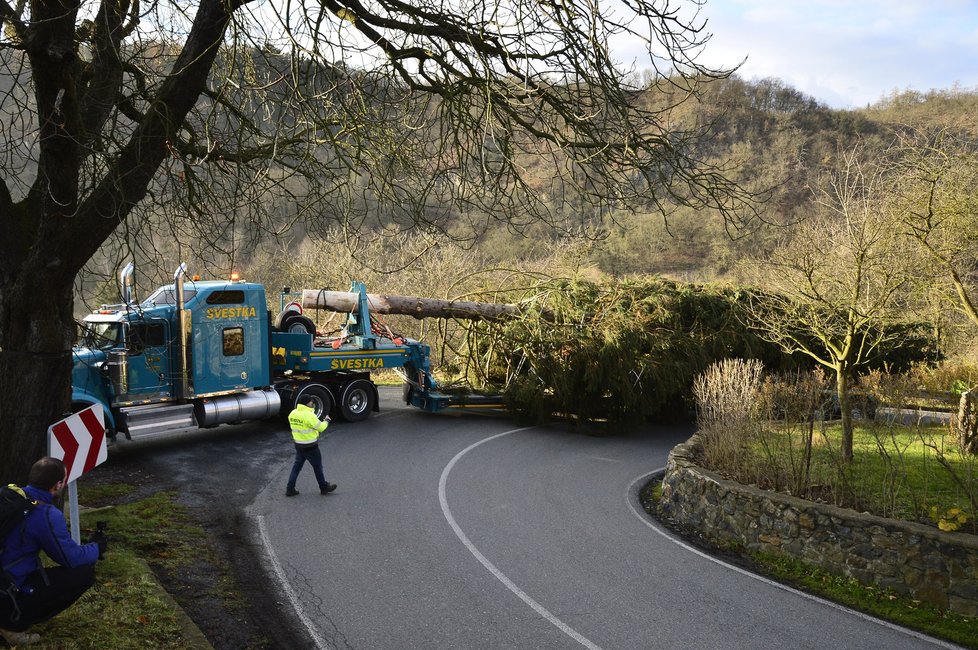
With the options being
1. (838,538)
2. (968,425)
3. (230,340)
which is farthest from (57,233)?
(968,425)

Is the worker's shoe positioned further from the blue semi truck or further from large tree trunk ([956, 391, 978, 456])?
large tree trunk ([956, 391, 978, 456])

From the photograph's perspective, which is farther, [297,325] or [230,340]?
[297,325]

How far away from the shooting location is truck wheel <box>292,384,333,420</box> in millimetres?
16062

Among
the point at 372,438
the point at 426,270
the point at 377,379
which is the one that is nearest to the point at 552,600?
the point at 372,438

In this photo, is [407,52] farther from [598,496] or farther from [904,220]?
[904,220]

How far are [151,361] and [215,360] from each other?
4.12 ft

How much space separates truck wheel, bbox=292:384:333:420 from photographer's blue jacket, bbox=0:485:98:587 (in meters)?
10.8

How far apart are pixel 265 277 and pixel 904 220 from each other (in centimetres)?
2476

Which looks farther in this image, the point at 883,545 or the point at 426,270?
the point at 426,270

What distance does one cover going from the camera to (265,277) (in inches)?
1229

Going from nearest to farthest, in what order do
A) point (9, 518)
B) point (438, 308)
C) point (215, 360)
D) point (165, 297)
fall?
point (9, 518), point (165, 297), point (215, 360), point (438, 308)

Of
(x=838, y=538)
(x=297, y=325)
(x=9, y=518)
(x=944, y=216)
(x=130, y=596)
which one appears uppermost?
(x=944, y=216)

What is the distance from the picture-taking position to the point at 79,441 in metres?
6.59

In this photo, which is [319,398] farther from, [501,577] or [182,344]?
[501,577]
